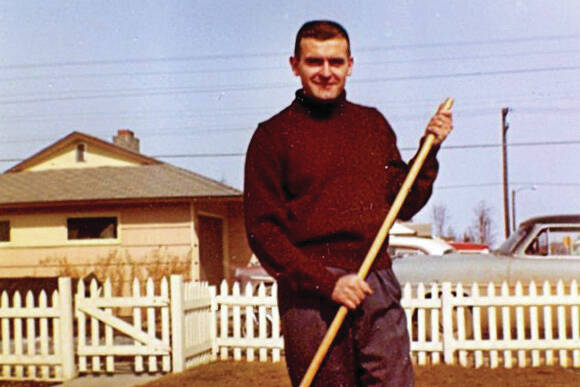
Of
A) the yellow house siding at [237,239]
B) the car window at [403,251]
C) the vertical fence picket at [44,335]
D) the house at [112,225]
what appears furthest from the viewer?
the yellow house siding at [237,239]

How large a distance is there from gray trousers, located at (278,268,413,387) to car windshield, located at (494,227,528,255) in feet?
23.1

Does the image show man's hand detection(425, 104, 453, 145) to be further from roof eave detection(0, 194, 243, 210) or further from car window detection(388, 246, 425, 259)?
roof eave detection(0, 194, 243, 210)

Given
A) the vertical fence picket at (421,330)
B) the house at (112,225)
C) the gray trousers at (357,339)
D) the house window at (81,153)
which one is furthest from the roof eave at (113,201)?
the gray trousers at (357,339)

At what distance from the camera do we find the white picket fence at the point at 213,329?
26.2 ft

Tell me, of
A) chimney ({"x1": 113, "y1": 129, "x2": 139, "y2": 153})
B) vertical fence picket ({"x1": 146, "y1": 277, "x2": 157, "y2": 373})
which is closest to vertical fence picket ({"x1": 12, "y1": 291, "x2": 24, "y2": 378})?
vertical fence picket ({"x1": 146, "y1": 277, "x2": 157, "y2": 373})

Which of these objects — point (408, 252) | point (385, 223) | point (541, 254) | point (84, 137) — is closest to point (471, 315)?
point (541, 254)

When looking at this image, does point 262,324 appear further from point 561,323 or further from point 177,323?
point 561,323

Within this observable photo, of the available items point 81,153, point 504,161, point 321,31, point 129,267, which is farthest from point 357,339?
point 504,161

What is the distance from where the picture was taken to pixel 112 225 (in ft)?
61.3

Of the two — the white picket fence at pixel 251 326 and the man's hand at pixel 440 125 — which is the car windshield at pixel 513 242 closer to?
the white picket fence at pixel 251 326

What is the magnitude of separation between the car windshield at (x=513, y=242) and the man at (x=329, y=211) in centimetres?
688

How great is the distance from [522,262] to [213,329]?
12.5 ft

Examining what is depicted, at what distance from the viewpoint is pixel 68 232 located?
1864 cm

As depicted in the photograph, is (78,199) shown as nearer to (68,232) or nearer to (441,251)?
(68,232)
